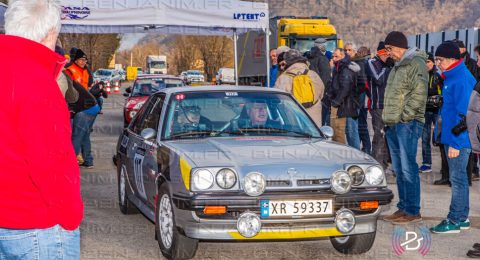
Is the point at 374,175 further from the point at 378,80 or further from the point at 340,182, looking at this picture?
the point at 378,80

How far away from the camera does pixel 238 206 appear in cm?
545

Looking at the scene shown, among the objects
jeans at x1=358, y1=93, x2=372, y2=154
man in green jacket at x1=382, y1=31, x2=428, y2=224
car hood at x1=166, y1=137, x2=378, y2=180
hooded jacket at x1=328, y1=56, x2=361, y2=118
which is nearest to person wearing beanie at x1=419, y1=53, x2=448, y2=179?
jeans at x1=358, y1=93, x2=372, y2=154

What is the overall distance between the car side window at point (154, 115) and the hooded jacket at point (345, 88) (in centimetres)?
369

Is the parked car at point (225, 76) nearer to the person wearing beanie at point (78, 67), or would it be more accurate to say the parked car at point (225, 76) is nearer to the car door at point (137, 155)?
the person wearing beanie at point (78, 67)

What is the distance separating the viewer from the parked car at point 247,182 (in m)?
5.46

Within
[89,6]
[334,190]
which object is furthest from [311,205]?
[89,6]

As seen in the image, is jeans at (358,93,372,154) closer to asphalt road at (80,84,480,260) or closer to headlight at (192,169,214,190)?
asphalt road at (80,84,480,260)

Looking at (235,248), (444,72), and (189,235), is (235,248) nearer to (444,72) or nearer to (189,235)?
(189,235)

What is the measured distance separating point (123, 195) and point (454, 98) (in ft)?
11.3

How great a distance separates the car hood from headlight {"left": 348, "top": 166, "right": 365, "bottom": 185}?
0.21 feet

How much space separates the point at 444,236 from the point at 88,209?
3791 millimetres

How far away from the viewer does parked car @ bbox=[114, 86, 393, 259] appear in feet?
17.9

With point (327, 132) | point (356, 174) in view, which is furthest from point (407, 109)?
point (356, 174)

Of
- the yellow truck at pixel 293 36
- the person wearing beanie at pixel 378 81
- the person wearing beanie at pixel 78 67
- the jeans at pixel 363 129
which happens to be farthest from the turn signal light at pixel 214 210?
the yellow truck at pixel 293 36
